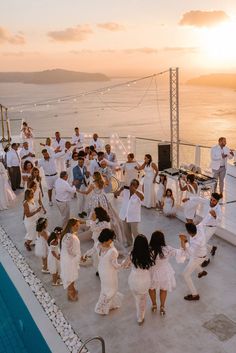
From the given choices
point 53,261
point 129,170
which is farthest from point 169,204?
point 53,261

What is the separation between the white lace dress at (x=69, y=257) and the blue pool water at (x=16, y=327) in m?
0.77

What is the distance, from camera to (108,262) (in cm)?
482

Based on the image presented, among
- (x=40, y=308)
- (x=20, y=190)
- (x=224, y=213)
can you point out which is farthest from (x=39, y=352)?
(x=20, y=190)

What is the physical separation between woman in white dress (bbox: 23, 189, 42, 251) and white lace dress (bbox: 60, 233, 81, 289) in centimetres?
177

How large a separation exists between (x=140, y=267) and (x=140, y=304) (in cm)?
61

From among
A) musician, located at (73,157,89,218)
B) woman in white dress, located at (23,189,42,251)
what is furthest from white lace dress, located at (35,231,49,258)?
musician, located at (73,157,89,218)

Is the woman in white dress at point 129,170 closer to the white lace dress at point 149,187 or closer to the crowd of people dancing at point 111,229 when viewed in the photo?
the crowd of people dancing at point 111,229

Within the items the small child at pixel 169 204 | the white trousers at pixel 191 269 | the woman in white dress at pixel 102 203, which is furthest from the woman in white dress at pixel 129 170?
the white trousers at pixel 191 269

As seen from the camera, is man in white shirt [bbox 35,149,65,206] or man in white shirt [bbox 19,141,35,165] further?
man in white shirt [bbox 19,141,35,165]

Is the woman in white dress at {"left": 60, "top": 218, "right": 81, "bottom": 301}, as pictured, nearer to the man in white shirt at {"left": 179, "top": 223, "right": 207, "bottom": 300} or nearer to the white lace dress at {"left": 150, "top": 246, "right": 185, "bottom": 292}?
the white lace dress at {"left": 150, "top": 246, "right": 185, "bottom": 292}

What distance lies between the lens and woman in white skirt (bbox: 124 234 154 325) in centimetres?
455

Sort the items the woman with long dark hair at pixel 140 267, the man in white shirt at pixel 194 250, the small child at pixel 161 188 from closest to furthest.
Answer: the woman with long dark hair at pixel 140 267, the man in white shirt at pixel 194 250, the small child at pixel 161 188

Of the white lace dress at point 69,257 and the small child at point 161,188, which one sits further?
the small child at point 161,188

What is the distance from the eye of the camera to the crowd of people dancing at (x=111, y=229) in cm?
479
